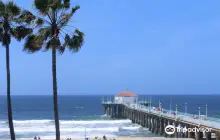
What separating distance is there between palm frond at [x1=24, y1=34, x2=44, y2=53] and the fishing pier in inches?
785

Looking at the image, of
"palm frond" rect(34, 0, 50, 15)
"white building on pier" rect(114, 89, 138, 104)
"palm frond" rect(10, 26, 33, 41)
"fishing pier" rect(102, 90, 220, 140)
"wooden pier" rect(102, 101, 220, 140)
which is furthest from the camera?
"white building on pier" rect(114, 89, 138, 104)

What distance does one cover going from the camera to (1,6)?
1744cm

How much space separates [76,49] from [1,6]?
3564 mm

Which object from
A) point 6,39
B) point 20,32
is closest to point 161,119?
point 6,39

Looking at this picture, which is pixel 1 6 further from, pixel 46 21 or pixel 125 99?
pixel 125 99

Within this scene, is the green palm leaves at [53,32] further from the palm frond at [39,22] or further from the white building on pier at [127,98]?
the white building on pier at [127,98]

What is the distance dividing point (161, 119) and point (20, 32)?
38688mm

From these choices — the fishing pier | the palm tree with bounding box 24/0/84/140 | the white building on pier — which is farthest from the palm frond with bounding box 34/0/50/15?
the white building on pier

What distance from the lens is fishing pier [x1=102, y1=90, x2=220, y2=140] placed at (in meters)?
35.9

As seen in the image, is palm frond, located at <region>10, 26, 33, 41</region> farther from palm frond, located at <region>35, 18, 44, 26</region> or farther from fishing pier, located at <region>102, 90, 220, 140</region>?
fishing pier, located at <region>102, 90, 220, 140</region>

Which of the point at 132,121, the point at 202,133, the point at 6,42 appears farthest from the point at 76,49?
the point at 132,121

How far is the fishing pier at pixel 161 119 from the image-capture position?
118ft

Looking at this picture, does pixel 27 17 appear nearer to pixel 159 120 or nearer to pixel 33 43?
pixel 33 43

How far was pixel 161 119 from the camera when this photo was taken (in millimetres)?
54094
